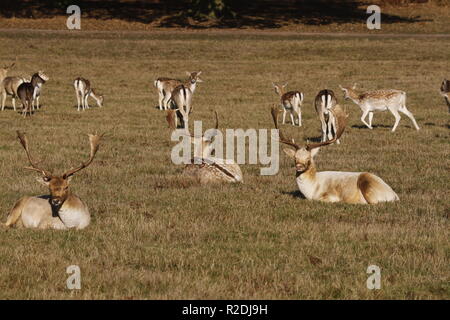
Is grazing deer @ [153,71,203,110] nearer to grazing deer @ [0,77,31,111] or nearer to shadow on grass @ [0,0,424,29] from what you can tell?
grazing deer @ [0,77,31,111]

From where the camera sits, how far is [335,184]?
42.4 ft

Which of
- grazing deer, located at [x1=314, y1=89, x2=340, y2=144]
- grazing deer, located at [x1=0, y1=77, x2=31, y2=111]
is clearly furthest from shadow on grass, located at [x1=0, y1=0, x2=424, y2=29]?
grazing deer, located at [x1=314, y1=89, x2=340, y2=144]

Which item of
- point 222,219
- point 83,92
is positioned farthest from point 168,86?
point 222,219

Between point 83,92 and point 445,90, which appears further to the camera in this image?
point 83,92

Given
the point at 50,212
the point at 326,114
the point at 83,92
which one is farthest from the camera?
the point at 83,92

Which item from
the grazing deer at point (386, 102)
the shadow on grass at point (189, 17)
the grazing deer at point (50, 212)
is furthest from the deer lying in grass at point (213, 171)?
the shadow on grass at point (189, 17)

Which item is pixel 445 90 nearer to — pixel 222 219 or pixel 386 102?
pixel 386 102

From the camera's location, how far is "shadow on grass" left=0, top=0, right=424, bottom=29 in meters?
58.8

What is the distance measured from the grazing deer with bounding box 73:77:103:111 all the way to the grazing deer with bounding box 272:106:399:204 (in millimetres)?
16876

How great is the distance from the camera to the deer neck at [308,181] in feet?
42.4

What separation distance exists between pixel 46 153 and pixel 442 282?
12.1m

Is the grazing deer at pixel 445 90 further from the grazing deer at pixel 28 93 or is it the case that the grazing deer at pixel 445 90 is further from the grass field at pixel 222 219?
the grazing deer at pixel 28 93

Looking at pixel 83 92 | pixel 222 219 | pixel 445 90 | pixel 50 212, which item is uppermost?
pixel 445 90

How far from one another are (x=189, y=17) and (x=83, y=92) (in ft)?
106
